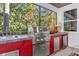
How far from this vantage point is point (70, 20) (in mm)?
1892

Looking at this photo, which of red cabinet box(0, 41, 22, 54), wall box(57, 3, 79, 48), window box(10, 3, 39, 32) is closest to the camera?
red cabinet box(0, 41, 22, 54)

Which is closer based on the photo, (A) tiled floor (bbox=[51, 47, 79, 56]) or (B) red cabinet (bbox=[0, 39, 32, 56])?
(B) red cabinet (bbox=[0, 39, 32, 56])

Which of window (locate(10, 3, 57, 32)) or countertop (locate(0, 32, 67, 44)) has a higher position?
window (locate(10, 3, 57, 32))

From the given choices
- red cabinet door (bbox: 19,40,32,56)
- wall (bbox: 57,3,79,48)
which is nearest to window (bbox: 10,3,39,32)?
red cabinet door (bbox: 19,40,32,56)

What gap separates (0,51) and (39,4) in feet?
3.01

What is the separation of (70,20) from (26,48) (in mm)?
853

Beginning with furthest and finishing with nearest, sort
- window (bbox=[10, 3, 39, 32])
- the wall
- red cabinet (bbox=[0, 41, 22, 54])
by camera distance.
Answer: the wall < window (bbox=[10, 3, 39, 32]) < red cabinet (bbox=[0, 41, 22, 54])

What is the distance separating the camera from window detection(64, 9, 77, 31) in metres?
1.85

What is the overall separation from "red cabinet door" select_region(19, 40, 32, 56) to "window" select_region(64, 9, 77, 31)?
0.66 meters

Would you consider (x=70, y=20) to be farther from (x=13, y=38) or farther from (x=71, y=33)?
(x=13, y=38)

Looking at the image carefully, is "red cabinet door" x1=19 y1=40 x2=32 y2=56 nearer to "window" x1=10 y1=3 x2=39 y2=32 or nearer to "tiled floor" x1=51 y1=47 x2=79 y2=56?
"window" x1=10 y1=3 x2=39 y2=32

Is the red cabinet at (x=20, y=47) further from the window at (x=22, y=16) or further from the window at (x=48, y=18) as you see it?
the window at (x=48, y=18)

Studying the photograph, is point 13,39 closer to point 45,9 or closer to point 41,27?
point 41,27

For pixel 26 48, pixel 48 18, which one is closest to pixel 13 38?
pixel 26 48
